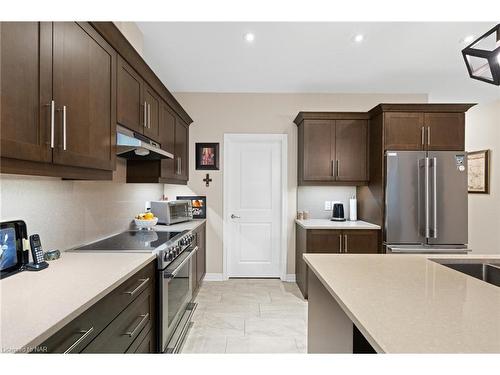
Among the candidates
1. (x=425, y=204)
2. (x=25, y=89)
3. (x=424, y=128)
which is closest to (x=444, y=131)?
(x=424, y=128)

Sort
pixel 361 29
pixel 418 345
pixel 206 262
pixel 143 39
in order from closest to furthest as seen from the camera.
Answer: pixel 418 345 < pixel 361 29 < pixel 143 39 < pixel 206 262

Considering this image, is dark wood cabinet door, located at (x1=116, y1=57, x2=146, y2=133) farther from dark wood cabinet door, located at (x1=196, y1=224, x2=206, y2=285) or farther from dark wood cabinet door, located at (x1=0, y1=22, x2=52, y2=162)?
dark wood cabinet door, located at (x1=196, y1=224, x2=206, y2=285)

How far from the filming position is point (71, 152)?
1.46 metres

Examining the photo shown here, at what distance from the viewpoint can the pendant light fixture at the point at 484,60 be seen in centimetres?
143

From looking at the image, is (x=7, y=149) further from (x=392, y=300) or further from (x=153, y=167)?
(x=153, y=167)

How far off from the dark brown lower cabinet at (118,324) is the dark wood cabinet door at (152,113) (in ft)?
4.17

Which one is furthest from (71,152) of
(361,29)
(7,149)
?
(361,29)

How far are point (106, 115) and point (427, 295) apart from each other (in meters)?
1.91

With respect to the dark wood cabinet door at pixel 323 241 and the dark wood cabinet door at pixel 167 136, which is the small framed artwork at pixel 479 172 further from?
the dark wood cabinet door at pixel 167 136

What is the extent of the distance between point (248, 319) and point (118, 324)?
1.86 m

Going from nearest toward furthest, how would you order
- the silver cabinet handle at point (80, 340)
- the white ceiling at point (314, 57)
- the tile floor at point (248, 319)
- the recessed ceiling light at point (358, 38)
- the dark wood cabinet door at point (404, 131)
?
the silver cabinet handle at point (80, 340)
the tile floor at point (248, 319)
the white ceiling at point (314, 57)
the recessed ceiling light at point (358, 38)
the dark wood cabinet door at point (404, 131)

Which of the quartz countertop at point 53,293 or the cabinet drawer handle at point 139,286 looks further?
the cabinet drawer handle at point 139,286

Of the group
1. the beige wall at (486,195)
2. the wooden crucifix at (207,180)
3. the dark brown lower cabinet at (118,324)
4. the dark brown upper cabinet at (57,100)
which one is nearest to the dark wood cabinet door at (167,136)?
the wooden crucifix at (207,180)
